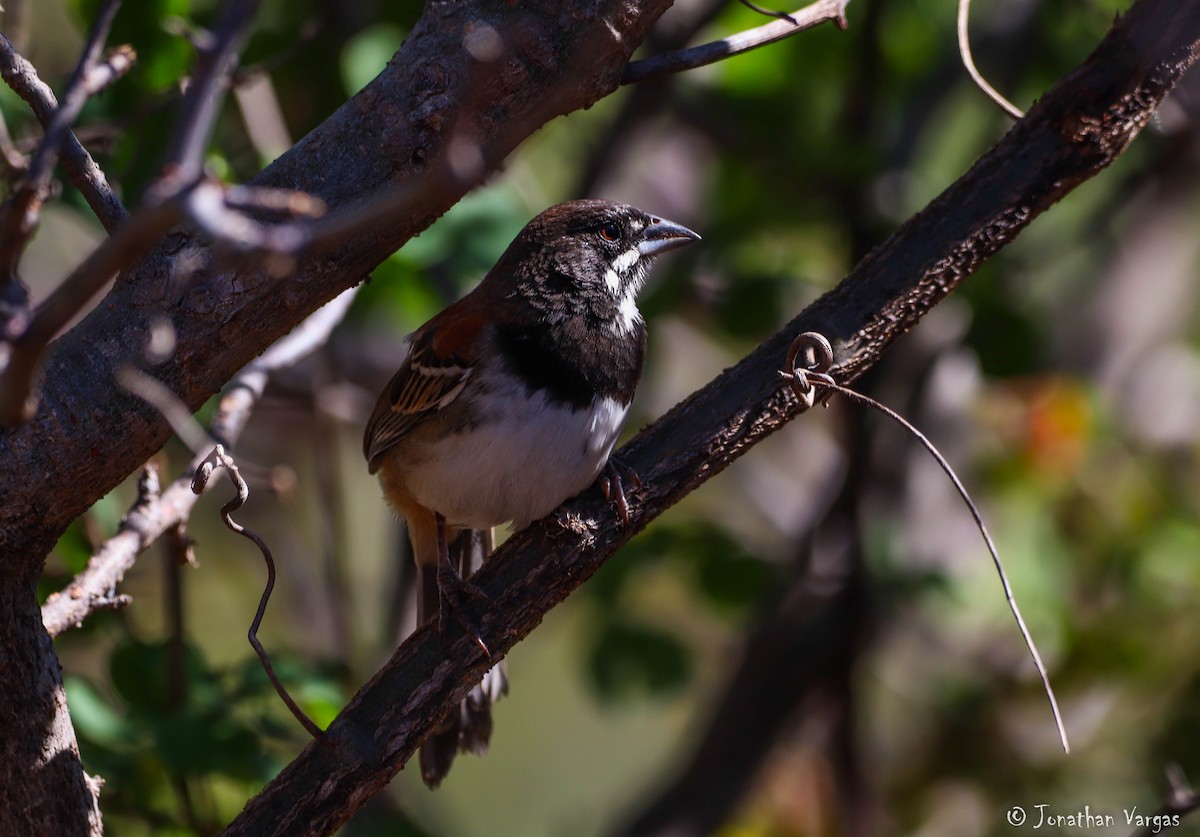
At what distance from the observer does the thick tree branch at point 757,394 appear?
2557mm

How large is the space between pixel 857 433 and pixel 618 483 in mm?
2260

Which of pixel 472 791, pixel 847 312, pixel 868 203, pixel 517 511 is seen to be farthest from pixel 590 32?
pixel 472 791

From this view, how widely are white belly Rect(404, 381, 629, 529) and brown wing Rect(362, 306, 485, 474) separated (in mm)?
166

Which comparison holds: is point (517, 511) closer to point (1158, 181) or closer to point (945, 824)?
point (945, 824)

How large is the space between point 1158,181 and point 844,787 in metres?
3.33

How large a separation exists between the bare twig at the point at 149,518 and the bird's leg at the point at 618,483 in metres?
0.84

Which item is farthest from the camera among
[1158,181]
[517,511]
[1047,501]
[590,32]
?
[1158,181]

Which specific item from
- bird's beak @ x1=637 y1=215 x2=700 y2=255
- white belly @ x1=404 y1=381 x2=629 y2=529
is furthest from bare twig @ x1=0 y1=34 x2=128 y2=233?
bird's beak @ x1=637 y1=215 x2=700 y2=255

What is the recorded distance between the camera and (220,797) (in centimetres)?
498

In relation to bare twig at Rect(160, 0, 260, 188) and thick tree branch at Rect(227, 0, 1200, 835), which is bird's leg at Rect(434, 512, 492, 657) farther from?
bare twig at Rect(160, 0, 260, 188)

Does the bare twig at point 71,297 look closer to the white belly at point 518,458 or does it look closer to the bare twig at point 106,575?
the bare twig at point 106,575

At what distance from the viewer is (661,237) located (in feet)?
13.2

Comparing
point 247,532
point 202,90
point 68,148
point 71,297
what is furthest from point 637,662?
point 202,90

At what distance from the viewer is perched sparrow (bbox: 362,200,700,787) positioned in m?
3.32
